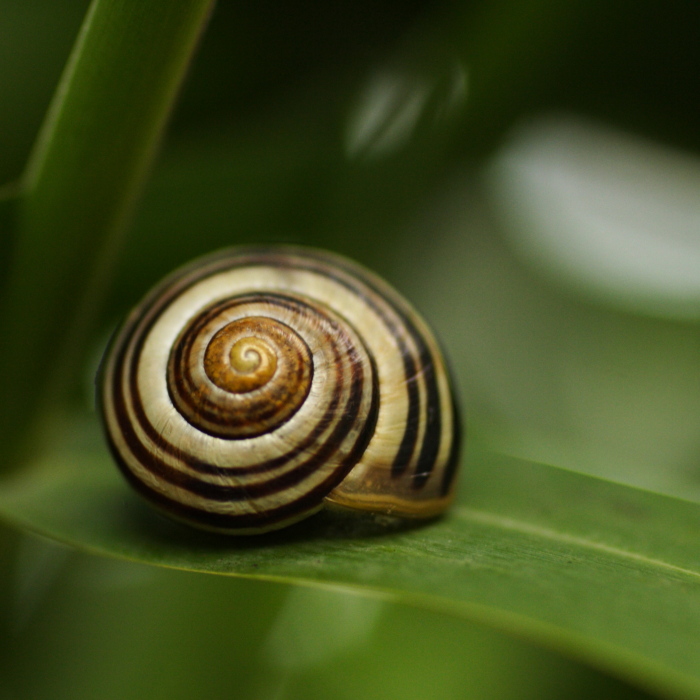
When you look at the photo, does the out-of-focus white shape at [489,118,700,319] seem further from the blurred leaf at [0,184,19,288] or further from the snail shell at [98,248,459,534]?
the blurred leaf at [0,184,19,288]

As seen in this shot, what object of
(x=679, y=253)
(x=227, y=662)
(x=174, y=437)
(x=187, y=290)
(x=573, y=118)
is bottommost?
(x=227, y=662)

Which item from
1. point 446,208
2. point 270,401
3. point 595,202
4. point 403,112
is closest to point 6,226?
point 270,401

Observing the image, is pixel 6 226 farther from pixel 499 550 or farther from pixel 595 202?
pixel 595 202

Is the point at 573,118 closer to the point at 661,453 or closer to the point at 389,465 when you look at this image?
the point at 661,453

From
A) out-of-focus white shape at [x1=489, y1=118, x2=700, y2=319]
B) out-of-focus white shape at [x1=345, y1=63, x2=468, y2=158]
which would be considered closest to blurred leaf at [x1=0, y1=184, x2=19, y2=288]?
out-of-focus white shape at [x1=345, y1=63, x2=468, y2=158]

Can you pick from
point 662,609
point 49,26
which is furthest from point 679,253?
point 49,26

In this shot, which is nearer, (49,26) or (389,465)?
(389,465)

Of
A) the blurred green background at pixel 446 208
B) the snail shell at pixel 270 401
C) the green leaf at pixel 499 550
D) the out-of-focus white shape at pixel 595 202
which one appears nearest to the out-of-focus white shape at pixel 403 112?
the blurred green background at pixel 446 208

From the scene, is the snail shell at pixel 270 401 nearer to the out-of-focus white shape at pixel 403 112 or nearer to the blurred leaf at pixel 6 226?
the blurred leaf at pixel 6 226
